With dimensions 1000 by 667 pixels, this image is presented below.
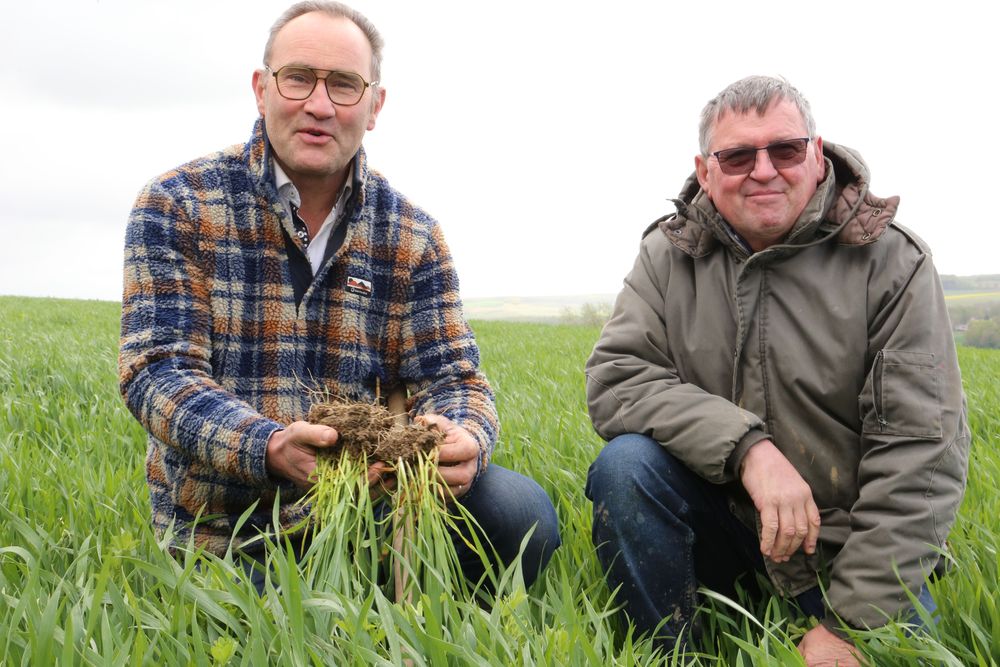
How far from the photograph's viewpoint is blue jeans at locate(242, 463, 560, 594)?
2271 millimetres

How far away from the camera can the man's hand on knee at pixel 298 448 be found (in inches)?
74.4

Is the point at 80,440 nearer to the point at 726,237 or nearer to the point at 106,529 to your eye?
the point at 106,529

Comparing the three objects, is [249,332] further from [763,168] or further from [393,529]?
[763,168]

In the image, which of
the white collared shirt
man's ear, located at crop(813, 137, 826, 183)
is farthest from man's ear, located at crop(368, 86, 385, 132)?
man's ear, located at crop(813, 137, 826, 183)

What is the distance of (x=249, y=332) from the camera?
89.3 inches

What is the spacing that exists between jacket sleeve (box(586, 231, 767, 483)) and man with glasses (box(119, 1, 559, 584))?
13.0 inches

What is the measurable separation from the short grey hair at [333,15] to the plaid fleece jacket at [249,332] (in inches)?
9.5

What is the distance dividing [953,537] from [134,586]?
7.11 feet

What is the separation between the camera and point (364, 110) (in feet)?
7.42

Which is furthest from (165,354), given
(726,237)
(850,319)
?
(850,319)

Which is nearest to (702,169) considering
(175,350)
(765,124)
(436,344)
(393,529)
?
(765,124)

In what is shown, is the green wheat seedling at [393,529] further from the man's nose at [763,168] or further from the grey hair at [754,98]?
the grey hair at [754,98]

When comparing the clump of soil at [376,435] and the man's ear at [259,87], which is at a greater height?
the man's ear at [259,87]

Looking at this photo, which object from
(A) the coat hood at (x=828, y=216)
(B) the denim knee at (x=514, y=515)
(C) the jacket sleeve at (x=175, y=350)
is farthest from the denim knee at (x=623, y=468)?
(C) the jacket sleeve at (x=175, y=350)
